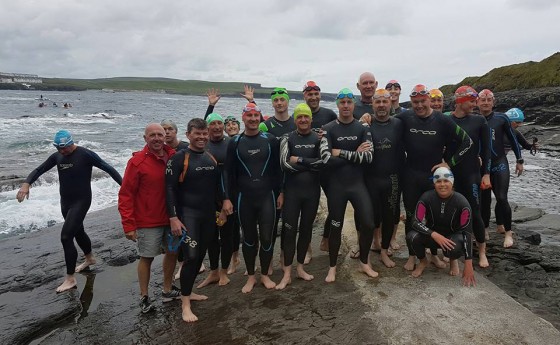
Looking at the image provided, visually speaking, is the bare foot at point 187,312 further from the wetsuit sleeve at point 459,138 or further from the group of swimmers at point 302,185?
the wetsuit sleeve at point 459,138

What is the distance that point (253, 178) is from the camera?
5.54m

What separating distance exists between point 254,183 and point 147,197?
4.70ft

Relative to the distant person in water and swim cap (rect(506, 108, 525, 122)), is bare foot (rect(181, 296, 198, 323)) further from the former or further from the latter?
swim cap (rect(506, 108, 525, 122))

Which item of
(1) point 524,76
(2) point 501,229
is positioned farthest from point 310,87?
(1) point 524,76

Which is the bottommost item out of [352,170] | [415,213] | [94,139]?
[94,139]

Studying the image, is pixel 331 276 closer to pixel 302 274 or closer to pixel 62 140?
pixel 302 274

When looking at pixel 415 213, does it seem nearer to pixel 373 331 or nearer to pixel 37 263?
pixel 373 331

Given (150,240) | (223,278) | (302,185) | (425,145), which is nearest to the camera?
(150,240)

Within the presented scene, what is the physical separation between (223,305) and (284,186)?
1.84m

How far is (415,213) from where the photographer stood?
18.0 ft

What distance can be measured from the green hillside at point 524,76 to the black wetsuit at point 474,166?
124 ft

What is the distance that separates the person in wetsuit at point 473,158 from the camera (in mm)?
6078

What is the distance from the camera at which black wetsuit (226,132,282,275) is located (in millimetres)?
5539

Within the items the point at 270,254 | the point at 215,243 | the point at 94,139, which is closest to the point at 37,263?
the point at 215,243
